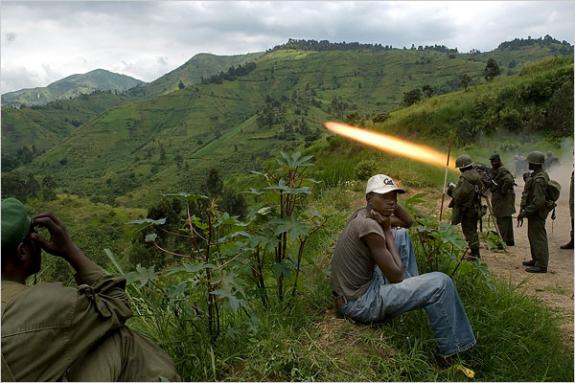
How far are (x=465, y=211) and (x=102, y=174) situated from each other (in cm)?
11525

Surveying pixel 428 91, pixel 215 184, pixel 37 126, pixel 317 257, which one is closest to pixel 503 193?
pixel 317 257

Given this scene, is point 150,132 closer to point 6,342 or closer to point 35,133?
point 35,133

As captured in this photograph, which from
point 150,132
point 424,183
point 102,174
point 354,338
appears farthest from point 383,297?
point 150,132

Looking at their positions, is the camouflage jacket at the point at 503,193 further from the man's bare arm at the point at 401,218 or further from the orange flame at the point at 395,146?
the orange flame at the point at 395,146

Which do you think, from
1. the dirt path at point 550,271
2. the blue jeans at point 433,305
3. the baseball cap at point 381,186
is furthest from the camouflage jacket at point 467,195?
the blue jeans at point 433,305

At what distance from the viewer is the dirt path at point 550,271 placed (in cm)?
543

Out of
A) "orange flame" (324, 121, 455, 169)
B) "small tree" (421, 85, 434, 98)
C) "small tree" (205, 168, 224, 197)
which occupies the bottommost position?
"small tree" (205, 168, 224, 197)

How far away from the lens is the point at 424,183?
13.5 m

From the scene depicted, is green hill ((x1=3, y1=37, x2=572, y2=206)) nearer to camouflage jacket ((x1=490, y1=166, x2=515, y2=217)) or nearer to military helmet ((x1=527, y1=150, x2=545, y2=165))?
camouflage jacket ((x1=490, y1=166, x2=515, y2=217))

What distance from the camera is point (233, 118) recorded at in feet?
453

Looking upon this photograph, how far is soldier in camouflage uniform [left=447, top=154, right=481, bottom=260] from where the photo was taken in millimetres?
7312

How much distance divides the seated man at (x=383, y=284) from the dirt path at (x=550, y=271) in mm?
1539

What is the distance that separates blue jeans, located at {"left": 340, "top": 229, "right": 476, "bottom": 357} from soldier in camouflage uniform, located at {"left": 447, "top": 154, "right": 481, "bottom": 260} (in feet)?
13.4

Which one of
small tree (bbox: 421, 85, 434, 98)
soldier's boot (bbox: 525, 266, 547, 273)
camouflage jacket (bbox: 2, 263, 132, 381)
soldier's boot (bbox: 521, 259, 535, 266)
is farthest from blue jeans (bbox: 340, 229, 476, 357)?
small tree (bbox: 421, 85, 434, 98)
